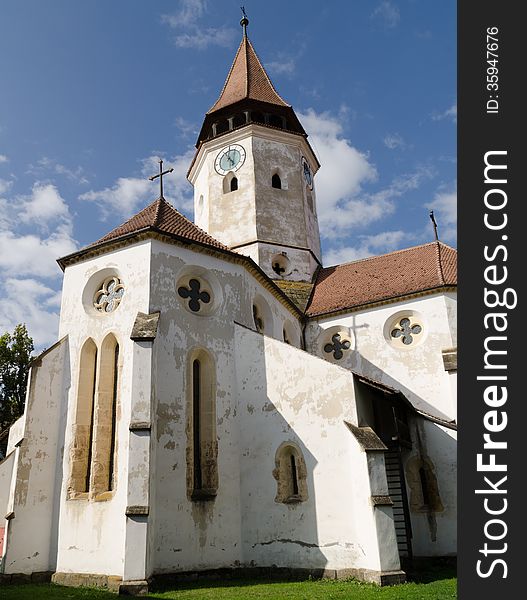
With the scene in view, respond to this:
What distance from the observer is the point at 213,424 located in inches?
572

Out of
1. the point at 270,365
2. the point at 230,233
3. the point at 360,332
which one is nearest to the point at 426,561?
the point at 270,365

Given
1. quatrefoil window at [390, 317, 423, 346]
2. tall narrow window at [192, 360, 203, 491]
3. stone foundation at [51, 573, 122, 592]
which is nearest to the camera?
stone foundation at [51, 573, 122, 592]

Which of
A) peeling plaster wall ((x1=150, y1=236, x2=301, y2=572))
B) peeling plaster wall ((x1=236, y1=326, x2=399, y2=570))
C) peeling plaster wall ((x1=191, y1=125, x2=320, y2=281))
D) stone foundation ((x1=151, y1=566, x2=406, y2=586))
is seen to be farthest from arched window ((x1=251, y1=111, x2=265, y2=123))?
stone foundation ((x1=151, y1=566, x2=406, y2=586))

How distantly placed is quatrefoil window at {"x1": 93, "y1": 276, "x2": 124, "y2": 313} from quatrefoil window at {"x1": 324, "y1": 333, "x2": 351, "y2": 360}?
31.3 feet

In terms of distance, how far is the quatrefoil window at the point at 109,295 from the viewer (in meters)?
15.0

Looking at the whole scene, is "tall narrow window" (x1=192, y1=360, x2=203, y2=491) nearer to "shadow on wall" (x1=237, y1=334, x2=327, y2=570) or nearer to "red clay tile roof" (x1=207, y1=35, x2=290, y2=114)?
"shadow on wall" (x1=237, y1=334, x2=327, y2=570)

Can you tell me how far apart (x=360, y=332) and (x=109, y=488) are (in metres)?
11.5

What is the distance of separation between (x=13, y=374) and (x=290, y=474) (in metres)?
18.5

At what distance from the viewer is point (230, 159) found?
84.7ft

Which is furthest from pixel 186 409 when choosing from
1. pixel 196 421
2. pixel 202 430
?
pixel 202 430

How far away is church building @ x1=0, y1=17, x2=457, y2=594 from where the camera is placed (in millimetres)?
12578

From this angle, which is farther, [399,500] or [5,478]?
[5,478]

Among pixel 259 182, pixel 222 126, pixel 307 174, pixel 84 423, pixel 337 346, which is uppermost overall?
pixel 222 126

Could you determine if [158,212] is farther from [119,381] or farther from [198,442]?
[198,442]
